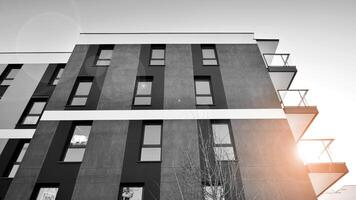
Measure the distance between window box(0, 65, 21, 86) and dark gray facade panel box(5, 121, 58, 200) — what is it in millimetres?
5830

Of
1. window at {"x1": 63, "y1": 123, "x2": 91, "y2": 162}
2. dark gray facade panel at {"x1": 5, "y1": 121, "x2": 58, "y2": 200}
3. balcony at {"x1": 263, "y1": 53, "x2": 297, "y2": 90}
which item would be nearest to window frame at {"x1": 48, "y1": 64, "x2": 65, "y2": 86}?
dark gray facade panel at {"x1": 5, "y1": 121, "x2": 58, "y2": 200}

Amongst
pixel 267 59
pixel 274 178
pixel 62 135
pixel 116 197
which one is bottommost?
pixel 116 197

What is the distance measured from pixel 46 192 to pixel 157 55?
8.40 m

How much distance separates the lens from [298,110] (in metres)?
9.15

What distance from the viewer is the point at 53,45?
42.0 ft

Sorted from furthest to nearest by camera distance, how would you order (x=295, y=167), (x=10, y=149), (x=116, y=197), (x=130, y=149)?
(x=10, y=149)
(x=130, y=149)
(x=295, y=167)
(x=116, y=197)

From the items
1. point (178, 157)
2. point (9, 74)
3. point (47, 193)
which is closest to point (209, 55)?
point (178, 157)

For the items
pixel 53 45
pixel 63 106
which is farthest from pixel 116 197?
pixel 53 45

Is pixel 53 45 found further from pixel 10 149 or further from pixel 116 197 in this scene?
pixel 116 197

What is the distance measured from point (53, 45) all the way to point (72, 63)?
190 centimetres

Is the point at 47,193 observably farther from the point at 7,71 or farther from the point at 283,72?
the point at 283,72

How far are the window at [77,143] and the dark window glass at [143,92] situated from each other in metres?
2.47

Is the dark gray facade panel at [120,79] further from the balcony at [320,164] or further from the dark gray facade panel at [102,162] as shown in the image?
the balcony at [320,164]

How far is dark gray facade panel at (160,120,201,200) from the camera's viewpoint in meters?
7.48
